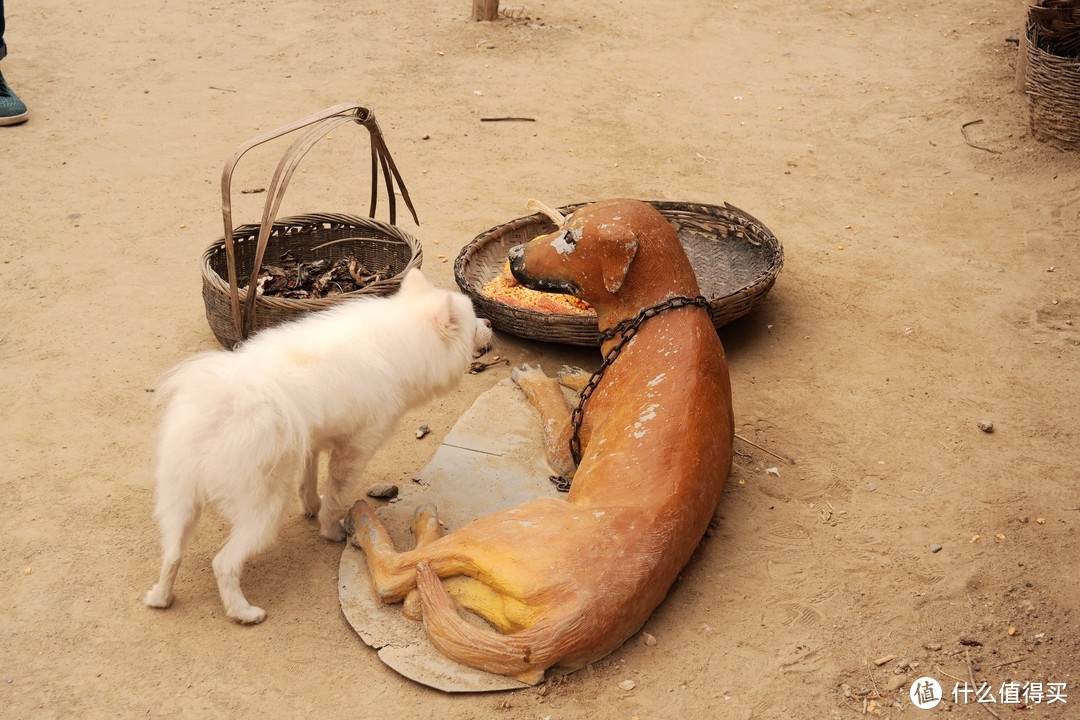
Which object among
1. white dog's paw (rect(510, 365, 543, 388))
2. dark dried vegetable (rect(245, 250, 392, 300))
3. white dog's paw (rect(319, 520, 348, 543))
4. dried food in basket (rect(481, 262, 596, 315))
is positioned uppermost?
dark dried vegetable (rect(245, 250, 392, 300))

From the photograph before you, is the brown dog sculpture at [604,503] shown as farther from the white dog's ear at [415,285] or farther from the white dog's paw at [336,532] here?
the white dog's ear at [415,285]

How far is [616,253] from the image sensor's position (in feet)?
13.8

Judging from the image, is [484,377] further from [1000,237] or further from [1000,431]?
[1000,237]

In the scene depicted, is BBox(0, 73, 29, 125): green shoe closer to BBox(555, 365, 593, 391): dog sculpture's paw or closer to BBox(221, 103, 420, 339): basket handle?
BBox(221, 103, 420, 339): basket handle

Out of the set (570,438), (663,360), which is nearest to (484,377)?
(570,438)

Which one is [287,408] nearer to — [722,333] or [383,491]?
[383,491]

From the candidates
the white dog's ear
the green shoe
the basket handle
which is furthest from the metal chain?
the green shoe

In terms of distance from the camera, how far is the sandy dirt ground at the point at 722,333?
3527mm

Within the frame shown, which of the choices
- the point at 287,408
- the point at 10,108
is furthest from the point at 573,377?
the point at 10,108

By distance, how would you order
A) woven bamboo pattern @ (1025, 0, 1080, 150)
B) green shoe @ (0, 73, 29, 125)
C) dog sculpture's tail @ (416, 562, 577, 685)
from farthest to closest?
green shoe @ (0, 73, 29, 125)
woven bamboo pattern @ (1025, 0, 1080, 150)
dog sculpture's tail @ (416, 562, 577, 685)

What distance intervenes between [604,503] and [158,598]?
1.76 metres

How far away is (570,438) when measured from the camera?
175 inches

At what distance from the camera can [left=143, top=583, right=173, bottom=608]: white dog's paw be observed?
12.2ft

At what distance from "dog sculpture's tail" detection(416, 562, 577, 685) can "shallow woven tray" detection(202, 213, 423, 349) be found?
1.93 meters
